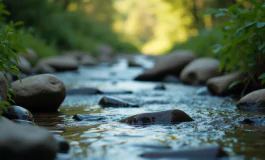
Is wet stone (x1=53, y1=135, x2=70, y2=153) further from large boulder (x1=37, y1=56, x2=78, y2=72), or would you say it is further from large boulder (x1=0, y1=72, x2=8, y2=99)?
large boulder (x1=37, y1=56, x2=78, y2=72)

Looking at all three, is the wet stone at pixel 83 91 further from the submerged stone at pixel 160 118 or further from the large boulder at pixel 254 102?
the submerged stone at pixel 160 118

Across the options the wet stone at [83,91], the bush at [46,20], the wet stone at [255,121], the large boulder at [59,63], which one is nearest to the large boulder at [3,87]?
the wet stone at [255,121]

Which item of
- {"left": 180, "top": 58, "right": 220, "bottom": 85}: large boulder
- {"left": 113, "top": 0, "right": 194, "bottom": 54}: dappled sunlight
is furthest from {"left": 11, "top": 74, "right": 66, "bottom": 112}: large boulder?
{"left": 113, "top": 0, "right": 194, "bottom": 54}: dappled sunlight

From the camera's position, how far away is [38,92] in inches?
163

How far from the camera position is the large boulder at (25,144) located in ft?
6.61

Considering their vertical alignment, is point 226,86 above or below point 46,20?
below

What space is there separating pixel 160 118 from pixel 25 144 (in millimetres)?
1684

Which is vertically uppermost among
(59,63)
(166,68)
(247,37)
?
(247,37)

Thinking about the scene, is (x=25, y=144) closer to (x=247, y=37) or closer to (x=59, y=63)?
(x=247, y=37)

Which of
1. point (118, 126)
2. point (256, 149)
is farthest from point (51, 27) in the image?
point (256, 149)

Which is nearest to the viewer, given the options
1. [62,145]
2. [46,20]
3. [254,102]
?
[62,145]

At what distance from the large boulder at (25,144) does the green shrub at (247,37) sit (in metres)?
3.06

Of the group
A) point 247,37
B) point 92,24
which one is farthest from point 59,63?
point 92,24

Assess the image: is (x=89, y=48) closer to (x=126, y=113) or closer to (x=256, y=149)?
(x=126, y=113)
